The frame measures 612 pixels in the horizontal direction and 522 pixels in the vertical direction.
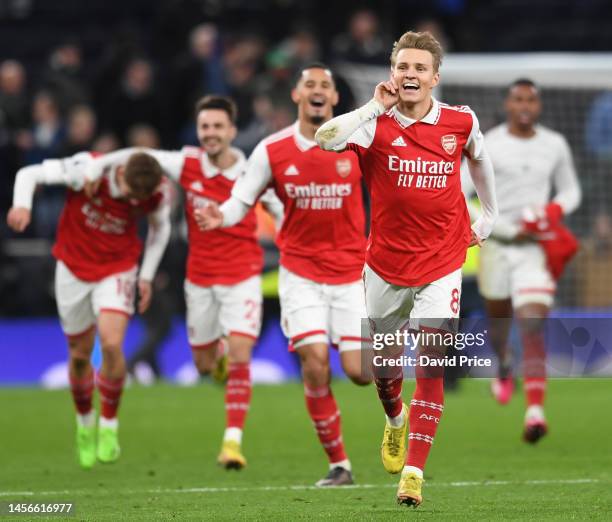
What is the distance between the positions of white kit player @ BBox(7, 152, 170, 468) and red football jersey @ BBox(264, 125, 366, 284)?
4.25 feet

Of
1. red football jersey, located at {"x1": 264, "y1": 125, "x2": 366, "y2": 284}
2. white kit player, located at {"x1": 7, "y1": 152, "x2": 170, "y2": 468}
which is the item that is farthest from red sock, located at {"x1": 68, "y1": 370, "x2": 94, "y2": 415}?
red football jersey, located at {"x1": 264, "y1": 125, "x2": 366, "y2": 284}

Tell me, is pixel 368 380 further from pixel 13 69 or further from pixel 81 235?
pixel 13 69

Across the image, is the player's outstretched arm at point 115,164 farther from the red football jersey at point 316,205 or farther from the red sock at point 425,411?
the red sock at point 425,411

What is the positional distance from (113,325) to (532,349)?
356cm

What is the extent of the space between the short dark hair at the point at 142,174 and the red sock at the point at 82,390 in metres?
1.52

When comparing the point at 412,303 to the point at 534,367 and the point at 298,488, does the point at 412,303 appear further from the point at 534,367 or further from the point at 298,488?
the point at 534,367

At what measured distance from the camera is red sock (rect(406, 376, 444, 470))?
323 inches

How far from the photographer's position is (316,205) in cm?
1012

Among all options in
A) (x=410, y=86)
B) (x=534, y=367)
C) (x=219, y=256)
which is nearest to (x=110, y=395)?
(x=219, y=256)

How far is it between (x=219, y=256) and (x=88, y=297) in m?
1.02

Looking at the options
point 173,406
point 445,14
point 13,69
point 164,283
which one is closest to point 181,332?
point 164,283

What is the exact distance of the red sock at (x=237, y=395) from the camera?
1095 cm

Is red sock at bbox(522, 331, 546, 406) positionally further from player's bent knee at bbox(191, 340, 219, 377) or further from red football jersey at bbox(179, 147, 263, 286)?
player's bent knee at bbox(191, 340, 219, 377)

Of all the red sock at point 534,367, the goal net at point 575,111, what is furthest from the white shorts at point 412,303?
the goal net at point 575,111
